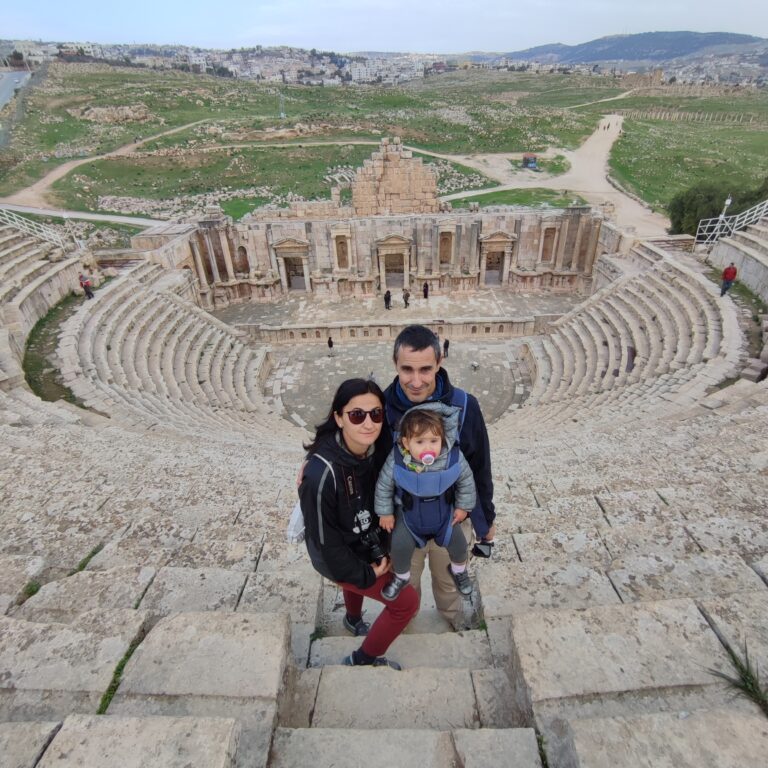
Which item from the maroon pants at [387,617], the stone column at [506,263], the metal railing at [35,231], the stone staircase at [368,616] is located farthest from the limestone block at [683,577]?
the metal railing at [35,231]

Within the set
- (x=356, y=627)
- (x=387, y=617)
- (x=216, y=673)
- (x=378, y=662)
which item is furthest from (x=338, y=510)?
(x=356, y=627)

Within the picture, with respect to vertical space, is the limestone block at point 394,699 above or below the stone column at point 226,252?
above

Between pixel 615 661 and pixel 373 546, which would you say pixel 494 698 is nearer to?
pixel 615 661

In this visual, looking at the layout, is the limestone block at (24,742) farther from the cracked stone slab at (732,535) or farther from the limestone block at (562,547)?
the cracked stone slab at (732,535)

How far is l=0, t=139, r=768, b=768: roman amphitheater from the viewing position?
223cm

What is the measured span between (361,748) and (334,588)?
6.65 feet

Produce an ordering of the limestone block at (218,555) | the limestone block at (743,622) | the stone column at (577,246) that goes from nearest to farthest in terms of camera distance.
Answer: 1. the limestone block at (743,622)
2. the limestone block at (218,555)
3. the stone column at (577,246)

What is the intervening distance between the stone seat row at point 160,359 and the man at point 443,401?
757 centimetres

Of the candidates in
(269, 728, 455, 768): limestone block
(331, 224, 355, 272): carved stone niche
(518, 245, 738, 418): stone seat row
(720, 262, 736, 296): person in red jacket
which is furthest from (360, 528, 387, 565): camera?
(331, 224, 355, 272): carved stone niche

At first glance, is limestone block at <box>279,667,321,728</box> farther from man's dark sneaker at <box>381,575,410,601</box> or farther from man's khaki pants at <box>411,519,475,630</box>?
man's khaki pants at <box>411,519,475,630</box>

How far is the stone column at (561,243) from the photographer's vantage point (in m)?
20.6

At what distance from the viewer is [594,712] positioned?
232 centimetres

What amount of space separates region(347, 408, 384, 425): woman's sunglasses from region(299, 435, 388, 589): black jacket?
0.62 feet

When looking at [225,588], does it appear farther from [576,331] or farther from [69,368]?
[576,331]
